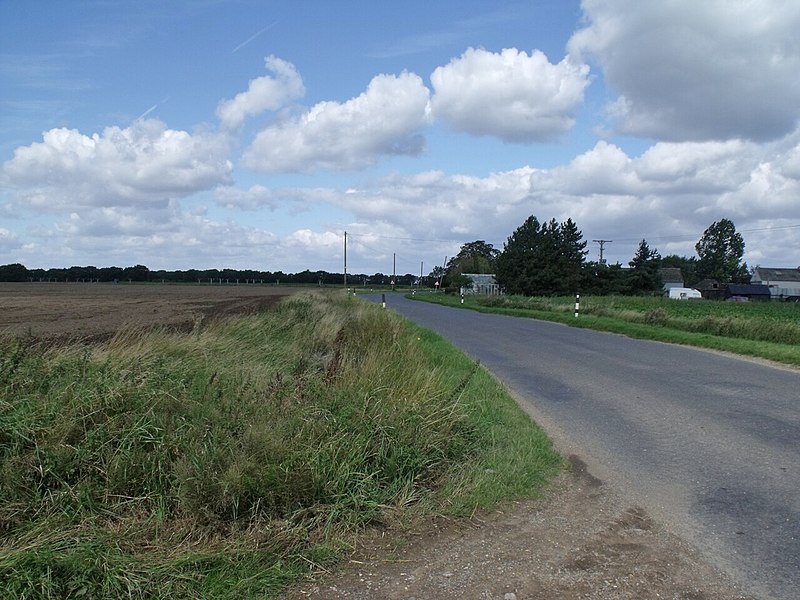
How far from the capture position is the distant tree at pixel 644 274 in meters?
78.8

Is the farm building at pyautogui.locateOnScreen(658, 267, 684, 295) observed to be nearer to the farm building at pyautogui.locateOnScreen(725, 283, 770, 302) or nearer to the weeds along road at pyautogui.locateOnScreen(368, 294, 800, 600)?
the farm building at pyautogui.locateOnScreen(725, 283, 770, 302)

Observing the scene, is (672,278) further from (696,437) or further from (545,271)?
(696,437)

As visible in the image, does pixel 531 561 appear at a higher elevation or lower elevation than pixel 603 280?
lower

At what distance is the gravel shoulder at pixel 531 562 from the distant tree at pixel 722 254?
402 ft

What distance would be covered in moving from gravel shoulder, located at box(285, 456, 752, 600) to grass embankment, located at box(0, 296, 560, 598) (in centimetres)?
22

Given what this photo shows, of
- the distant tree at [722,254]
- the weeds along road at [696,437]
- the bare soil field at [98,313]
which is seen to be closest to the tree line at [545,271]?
the distant tree at [722,254]

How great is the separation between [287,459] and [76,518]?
4.63ft

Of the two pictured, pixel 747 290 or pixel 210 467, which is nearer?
pixel 210 467

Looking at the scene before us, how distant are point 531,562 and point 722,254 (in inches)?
5049

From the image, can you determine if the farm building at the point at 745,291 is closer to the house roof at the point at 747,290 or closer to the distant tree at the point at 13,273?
the house roof at the point at 747,290

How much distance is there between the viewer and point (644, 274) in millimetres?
79375

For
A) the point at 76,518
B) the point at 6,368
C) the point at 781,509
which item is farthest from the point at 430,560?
the point at 6,368

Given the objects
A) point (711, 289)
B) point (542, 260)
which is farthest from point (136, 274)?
point (711, 289)

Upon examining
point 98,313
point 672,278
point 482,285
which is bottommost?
point 98,313
